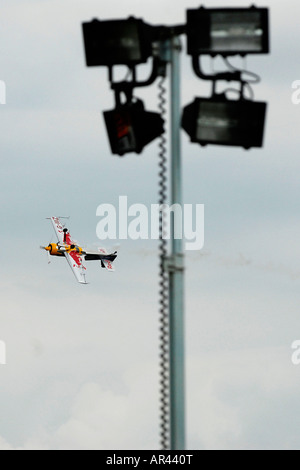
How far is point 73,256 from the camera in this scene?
4744 cm

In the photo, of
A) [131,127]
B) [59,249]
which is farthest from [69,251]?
[131,127]

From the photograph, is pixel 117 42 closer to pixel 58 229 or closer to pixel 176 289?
pixel 176 289

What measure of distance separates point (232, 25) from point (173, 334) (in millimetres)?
2165

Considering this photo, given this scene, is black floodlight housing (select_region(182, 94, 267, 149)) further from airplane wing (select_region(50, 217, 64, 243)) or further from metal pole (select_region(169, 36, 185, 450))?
airplane wing (select_region(50, 217, 64, 243))

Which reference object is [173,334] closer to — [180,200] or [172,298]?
[172,298]

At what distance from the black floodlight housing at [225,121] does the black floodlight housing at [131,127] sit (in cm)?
29

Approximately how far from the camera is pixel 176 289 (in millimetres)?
8406

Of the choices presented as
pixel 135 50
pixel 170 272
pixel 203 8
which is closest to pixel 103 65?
pixel 135 50

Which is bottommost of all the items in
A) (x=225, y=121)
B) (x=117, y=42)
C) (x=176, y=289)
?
(x=176, y=289)

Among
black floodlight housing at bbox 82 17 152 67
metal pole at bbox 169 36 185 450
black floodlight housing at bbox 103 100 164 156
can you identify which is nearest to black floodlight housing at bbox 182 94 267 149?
metal pole at bbox 169 36 185 450

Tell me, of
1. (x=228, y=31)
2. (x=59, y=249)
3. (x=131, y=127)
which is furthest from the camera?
(x=59, y=249)

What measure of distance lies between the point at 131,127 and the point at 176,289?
1.19 m

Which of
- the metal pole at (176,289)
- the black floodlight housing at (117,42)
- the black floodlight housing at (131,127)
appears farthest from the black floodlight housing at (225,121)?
the black floodlight housing at (117,42)

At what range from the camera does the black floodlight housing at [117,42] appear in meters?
8.25
